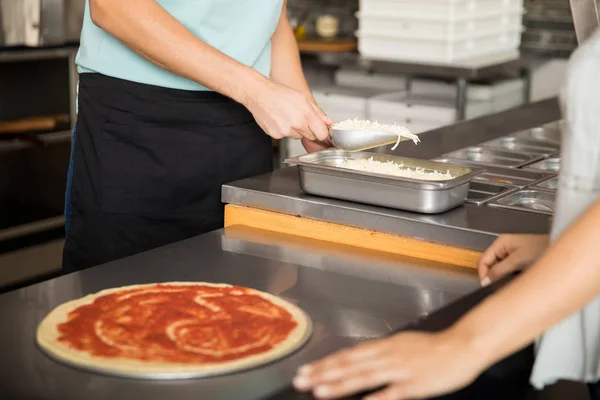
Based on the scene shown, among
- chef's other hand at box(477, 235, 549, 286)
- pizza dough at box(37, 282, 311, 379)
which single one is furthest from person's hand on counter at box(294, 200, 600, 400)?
chef's other hand at box(477, 235, 549, 286)

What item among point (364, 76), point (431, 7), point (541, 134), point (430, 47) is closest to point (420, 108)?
point (430, 47)

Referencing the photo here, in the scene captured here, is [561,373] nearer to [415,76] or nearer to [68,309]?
[68,309]

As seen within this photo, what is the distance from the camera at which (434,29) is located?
407cm

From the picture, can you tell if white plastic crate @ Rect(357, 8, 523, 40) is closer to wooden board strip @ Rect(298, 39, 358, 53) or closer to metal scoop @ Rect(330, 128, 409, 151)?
wooden board strip @ Rect(298, 39, 358, 53)

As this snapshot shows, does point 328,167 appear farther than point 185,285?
Yes

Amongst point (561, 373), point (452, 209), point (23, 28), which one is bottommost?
point (561, 373)

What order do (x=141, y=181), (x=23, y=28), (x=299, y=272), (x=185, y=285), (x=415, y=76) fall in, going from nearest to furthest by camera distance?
(x=185, y=285) → (x=299, y=272) → (x=141, y=181) → (x=23, y=28) → (x=415, y=76)

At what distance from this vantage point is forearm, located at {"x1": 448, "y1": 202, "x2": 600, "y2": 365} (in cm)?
118

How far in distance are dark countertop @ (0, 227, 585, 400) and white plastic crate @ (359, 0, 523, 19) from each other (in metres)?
2.34

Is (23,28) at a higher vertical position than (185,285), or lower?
higher

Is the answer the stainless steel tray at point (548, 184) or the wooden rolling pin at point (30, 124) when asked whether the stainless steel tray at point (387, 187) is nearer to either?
the stainless steel tray at point (548, 184)

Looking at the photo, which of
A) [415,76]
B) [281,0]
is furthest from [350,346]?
[415,76]

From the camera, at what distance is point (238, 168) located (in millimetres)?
2342

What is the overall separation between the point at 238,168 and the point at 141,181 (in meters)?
0.24
